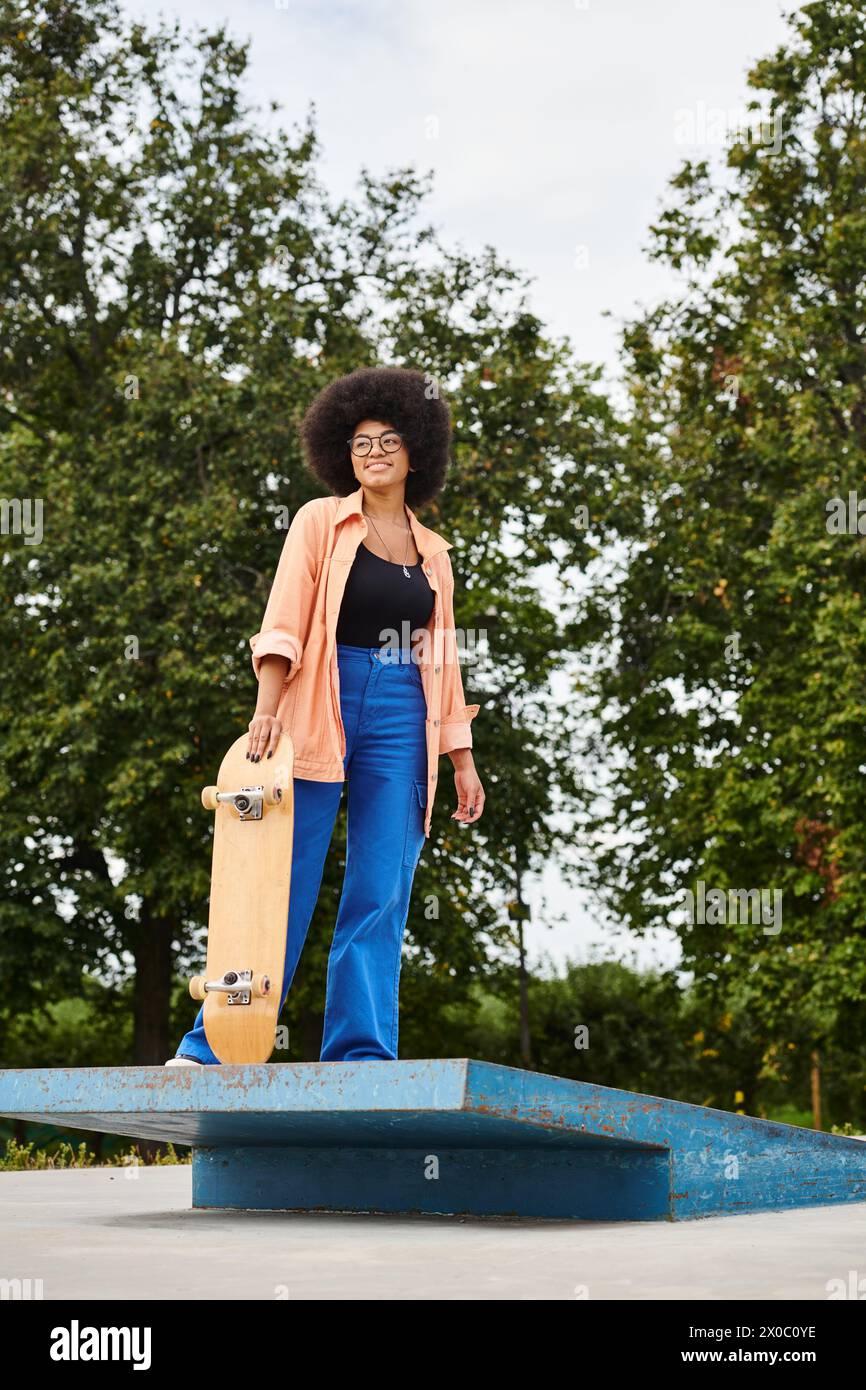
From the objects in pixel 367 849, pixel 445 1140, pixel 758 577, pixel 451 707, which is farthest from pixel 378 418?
pixel 758 577

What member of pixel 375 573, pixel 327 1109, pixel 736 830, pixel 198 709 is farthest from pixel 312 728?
pixel 736 830

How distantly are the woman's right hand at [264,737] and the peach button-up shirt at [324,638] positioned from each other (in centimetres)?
7

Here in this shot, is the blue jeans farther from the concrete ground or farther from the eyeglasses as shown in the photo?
the eyeglasses

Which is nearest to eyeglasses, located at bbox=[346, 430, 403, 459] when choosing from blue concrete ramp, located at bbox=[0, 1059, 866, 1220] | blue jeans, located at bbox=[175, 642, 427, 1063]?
blue jeans, located at bbox=[175, 642, 427, 1063]

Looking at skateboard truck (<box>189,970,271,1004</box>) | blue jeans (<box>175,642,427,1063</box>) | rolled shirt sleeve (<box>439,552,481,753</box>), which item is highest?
rolled shirt sleeve (<box>439,552,481,753</box>)

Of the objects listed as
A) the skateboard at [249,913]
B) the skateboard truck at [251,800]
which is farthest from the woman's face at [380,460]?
the skateboard truck at [251,800]

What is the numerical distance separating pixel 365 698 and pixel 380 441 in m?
0.99

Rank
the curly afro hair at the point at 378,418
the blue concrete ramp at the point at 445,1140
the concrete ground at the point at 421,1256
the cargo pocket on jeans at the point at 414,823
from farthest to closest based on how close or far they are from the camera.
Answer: the curly afro hair at the point at 378,418
the cargo pocket on jeans at the point at 414,823
the blue concrete ramp at the point at 445,1140
the concrete ground at the point at 421,1256

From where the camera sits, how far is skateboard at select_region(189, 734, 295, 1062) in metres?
4.69

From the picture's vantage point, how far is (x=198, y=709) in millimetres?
17531

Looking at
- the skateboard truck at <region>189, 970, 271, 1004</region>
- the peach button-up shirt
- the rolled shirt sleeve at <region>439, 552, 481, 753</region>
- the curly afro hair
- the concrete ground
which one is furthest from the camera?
the curly afro hair

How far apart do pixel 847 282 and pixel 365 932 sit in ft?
57.6

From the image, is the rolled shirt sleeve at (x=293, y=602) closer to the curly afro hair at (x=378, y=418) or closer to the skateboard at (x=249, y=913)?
the skateboard at (x=249, y=913)

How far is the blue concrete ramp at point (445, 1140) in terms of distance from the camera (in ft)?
12.6
